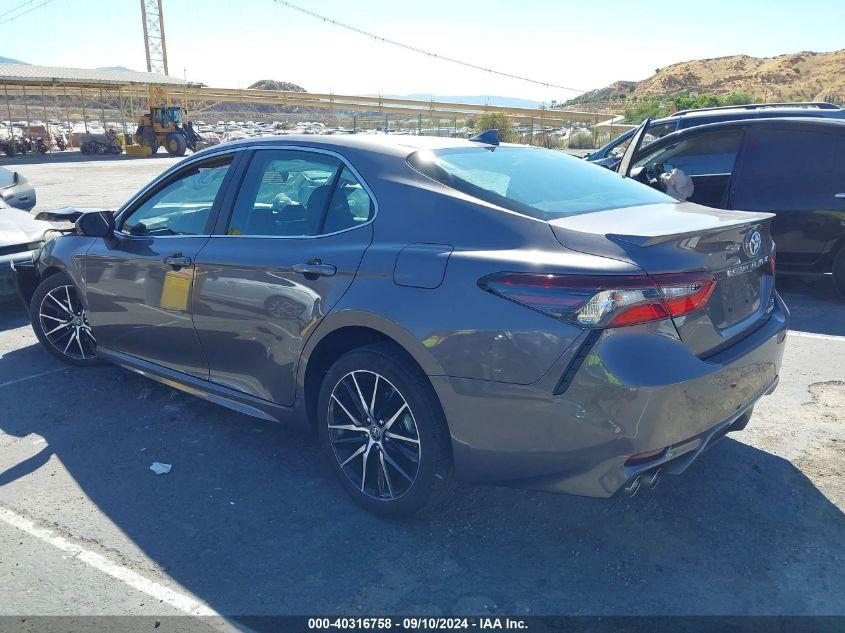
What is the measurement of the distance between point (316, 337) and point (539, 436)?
1166 millimetres

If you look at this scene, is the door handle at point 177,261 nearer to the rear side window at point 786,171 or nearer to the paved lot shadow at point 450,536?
the paved lot shadow at point 450,536

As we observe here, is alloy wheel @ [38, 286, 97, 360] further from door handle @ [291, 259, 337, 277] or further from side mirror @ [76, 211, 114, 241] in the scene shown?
door handle @ [291, 259, 337, 277]

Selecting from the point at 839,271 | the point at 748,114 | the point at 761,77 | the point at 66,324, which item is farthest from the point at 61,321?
the point at 761,77

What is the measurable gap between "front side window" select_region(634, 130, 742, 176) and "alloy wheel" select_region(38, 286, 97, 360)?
5.68 metres

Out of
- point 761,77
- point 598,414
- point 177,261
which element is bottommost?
point 598,414

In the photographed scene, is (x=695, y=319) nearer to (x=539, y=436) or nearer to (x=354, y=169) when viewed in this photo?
(x=539, y=436)

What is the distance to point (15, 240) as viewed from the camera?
6.69 metres

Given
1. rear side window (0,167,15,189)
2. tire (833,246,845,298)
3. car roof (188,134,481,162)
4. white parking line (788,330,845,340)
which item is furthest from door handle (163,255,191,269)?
rear side window (0,167,15,189)

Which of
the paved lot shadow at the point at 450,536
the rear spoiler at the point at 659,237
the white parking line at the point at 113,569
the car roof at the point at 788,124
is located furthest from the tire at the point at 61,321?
the car roof at the point at 788,124

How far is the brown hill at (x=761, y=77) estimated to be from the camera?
6712 cm

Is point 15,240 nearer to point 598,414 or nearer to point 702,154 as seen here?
point 598,414

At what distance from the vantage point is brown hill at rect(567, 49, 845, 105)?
67.1m

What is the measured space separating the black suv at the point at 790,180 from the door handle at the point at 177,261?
5.15 metres

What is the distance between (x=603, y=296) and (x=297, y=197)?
5.82ft
